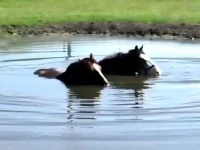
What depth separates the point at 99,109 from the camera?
38.8 feet

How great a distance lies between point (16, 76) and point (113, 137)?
616cm

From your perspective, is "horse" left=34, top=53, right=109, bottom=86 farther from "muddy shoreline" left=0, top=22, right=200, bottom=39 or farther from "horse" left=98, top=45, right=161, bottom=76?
"muddy shoreline" left=0, top=22, right=200, bottom=39

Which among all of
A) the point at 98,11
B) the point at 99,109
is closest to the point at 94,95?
the point at 99,109

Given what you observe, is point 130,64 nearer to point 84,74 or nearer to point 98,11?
point 84,74

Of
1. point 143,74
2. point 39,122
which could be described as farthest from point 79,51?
point 39,122

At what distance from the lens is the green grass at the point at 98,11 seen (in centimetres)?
2714

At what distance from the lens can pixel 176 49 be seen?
68.1 ft

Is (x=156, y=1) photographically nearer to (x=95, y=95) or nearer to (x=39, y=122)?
(x=95, y=95)

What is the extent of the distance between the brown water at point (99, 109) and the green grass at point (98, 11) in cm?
850

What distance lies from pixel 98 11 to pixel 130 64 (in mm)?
14896

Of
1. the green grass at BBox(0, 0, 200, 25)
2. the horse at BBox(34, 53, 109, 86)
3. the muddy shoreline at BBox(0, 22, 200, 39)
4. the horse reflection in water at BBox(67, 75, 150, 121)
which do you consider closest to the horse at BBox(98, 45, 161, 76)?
the horse reflection in water at BBox(67, 75, 150, 121)

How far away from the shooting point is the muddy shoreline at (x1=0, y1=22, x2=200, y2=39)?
970 inches

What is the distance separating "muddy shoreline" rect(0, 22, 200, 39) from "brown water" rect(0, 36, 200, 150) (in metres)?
5.91

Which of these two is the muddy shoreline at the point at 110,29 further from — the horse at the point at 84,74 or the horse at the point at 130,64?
the horse at the point at 84,74
